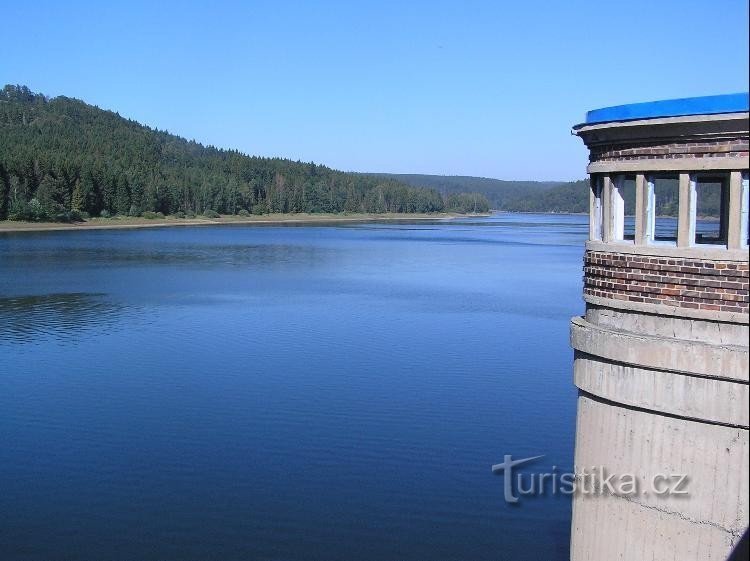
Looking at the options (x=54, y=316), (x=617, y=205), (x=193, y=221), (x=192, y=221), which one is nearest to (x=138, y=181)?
(x=192, y=221)

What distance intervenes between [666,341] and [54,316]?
2547 cm

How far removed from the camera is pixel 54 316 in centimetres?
2891

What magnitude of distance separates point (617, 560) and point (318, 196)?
156 metres

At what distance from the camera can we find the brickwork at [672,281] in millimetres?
6711

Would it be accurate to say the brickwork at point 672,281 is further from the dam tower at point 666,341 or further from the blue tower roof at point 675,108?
the blue tower roof at point 675,108

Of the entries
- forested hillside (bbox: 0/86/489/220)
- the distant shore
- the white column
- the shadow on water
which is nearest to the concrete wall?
the white column

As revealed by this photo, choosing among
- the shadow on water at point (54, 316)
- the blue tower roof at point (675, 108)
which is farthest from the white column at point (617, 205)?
the shadow on water at point (54, 316)

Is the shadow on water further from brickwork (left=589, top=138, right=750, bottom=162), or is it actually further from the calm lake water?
brickwork (left=589, top=138, right=750, bottom=162)

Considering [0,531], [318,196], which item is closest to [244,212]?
[318,196]

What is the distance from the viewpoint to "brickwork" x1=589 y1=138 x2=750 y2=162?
6.71m

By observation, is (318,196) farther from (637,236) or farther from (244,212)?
(637,236)

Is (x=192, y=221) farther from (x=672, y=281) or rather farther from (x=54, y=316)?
(x=672, y=281)

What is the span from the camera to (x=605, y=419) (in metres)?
7.61

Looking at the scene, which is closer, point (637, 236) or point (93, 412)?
point (637, 236)
